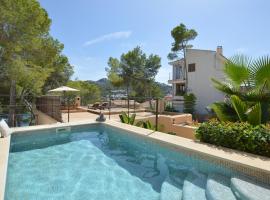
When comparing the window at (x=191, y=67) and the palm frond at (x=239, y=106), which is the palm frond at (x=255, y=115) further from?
the window at (x=191, y=67)

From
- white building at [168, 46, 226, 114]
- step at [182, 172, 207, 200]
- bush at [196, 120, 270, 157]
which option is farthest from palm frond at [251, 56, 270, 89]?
white building at [168, 46, 226, 114]

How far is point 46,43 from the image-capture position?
15102 millimetres

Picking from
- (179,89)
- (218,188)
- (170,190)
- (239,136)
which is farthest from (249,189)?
(179,89)

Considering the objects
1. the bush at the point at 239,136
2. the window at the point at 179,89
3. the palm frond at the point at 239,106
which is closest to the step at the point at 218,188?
the bush at the point at 239,136

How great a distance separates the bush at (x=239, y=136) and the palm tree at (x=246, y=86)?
79 centimetres

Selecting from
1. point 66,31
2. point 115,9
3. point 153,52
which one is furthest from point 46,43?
point 153,52

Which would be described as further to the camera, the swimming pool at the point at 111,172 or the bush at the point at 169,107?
the bush at the point at 169,107

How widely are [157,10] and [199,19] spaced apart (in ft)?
9.73

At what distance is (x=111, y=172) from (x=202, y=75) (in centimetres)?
2079

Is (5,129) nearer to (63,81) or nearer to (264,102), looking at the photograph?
(264,102)

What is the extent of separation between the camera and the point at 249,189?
3.53 m

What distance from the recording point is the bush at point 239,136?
4668 millimetres

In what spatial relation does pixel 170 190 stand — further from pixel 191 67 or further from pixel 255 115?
pixel 191 67

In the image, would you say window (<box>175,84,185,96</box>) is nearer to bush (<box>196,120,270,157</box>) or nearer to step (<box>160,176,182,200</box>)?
bush (<box>196,120,270,157</box>)
